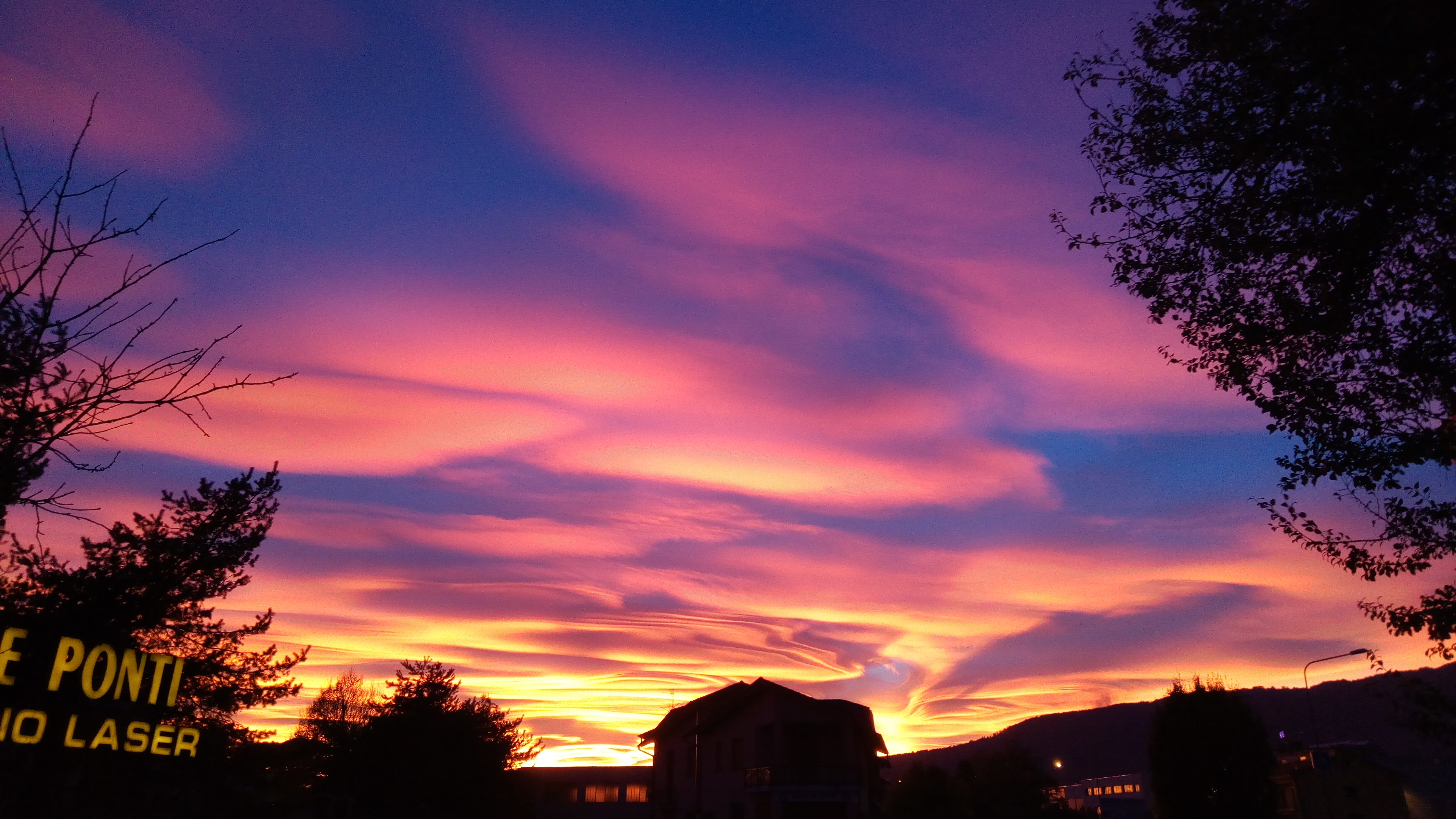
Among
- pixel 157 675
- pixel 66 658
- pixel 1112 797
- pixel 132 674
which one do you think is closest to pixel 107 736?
pixel 132 674

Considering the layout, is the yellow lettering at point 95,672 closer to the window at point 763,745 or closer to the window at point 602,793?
the window at point 763,745

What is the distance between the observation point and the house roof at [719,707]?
49781 mm

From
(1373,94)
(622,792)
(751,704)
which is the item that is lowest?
(622,792)

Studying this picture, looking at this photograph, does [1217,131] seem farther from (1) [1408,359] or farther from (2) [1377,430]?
(2) [1377,430]

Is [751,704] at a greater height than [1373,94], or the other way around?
[1373,94]

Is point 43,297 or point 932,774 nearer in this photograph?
point 43,297

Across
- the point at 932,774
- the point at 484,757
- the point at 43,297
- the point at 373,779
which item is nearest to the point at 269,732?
the point at 373,779

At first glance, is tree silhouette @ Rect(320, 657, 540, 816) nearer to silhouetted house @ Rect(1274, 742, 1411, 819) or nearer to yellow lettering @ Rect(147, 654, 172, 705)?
yellow lettering @ Rect(147, 654, 172, 705)

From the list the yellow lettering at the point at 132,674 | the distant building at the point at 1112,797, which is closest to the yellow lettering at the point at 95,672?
the yellow lettering at the point at 132,674

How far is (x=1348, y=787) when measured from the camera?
54562 millimetres

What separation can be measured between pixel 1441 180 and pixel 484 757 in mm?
39462

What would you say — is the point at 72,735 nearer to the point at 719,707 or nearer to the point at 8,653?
the point at 8,653

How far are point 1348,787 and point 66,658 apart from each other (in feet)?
216

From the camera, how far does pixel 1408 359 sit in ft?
33.9
